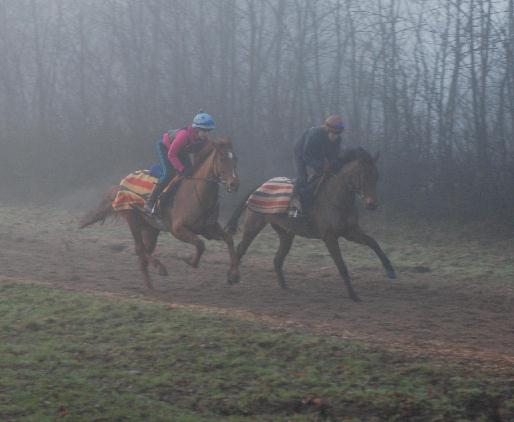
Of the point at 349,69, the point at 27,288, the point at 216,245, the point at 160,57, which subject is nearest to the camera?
the point at 27,288

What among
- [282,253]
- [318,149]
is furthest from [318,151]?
[282,253]

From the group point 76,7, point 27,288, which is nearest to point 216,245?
point 27,288

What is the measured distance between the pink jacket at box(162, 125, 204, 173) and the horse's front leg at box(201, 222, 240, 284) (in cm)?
96

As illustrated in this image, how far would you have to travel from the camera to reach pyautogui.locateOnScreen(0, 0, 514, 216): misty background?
1947 cm

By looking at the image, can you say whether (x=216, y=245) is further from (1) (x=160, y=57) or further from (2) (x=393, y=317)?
(1) (x=160, y=57)

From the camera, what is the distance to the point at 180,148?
12.0m

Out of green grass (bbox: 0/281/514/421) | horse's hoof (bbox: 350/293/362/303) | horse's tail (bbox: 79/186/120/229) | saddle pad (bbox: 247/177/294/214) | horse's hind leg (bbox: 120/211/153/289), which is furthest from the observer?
horse's tail (bbox: 79/186/120/229)

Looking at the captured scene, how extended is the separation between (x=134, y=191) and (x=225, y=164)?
1.72m

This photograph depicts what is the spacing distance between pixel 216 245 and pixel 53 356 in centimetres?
953

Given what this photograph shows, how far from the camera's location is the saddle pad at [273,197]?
12477 millimetres

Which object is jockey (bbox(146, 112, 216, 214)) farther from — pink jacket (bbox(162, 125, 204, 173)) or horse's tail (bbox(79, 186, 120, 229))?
horse's tail (bbox(79, 186, 120, 229))

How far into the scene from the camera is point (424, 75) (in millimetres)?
20531

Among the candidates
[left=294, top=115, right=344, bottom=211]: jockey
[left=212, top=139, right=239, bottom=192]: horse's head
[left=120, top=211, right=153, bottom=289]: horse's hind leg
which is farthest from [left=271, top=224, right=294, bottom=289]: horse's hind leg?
[left=120, top=211, right=153, bottom=289]: horse's hind leg

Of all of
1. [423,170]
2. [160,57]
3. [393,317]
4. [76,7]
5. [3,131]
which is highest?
[76,7]
